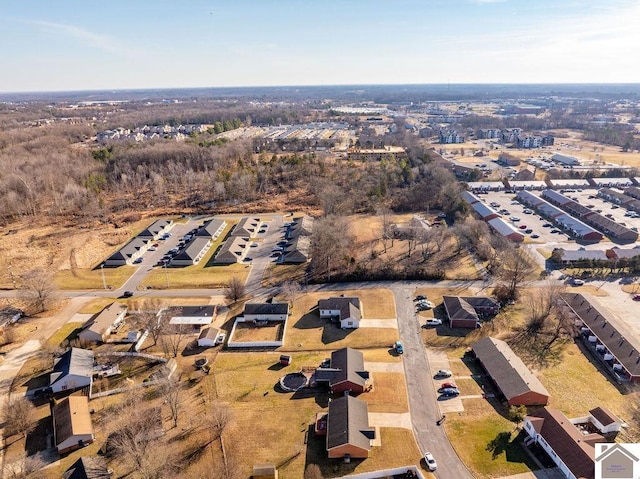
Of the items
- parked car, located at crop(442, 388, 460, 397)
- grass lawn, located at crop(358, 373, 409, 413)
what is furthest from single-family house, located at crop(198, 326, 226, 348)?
parked car, located at crop(442, 388, 460, 397)

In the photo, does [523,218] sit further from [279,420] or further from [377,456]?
[279,420]

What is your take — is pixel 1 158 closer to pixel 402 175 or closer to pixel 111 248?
pixel 111 248

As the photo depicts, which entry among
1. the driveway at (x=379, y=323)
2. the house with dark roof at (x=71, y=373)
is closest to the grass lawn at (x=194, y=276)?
the house with dark roof at (x=71, y=373)

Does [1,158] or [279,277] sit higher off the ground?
[1,158]

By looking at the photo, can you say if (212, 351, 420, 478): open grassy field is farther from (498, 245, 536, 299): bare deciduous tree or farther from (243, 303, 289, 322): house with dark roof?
(498, 245, 536, 299): bare deciduous tree

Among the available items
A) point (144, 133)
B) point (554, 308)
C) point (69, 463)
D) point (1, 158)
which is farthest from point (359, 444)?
point (144, 133)

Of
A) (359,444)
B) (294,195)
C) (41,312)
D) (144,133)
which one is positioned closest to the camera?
(359,444)

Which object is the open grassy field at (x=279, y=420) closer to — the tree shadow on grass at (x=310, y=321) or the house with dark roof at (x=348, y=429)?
the house with dark roof at (x=348, y=429)
